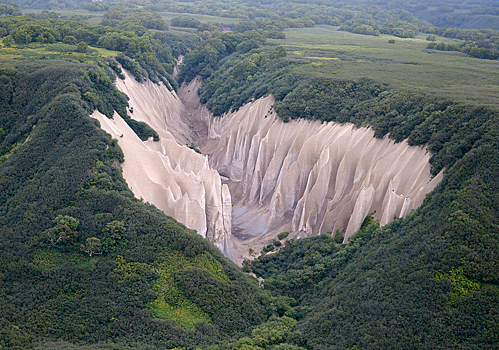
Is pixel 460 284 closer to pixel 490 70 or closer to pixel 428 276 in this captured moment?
pixel 428 276

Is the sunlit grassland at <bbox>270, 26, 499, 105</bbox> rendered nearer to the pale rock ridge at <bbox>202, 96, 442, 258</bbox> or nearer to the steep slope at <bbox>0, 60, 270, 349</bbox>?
the pale rock ridge at <bbox>202, 96, 442, 258</bbox>

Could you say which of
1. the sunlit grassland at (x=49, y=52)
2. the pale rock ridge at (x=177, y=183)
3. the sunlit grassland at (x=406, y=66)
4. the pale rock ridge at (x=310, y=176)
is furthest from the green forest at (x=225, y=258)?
the sunlit grassland at (x=49, y=52)

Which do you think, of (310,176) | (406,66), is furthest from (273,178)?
(406,66)

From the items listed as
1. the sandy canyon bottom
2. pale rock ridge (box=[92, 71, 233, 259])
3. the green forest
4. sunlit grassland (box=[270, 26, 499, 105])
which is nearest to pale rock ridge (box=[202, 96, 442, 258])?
the sandy canyon bottom

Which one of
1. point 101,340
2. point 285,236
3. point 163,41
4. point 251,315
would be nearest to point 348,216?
point 285,236

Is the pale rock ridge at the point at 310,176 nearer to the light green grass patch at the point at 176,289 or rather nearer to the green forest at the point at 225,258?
the green forest at the point at 225,258

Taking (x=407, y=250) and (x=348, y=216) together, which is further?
(x=348, y=216)
